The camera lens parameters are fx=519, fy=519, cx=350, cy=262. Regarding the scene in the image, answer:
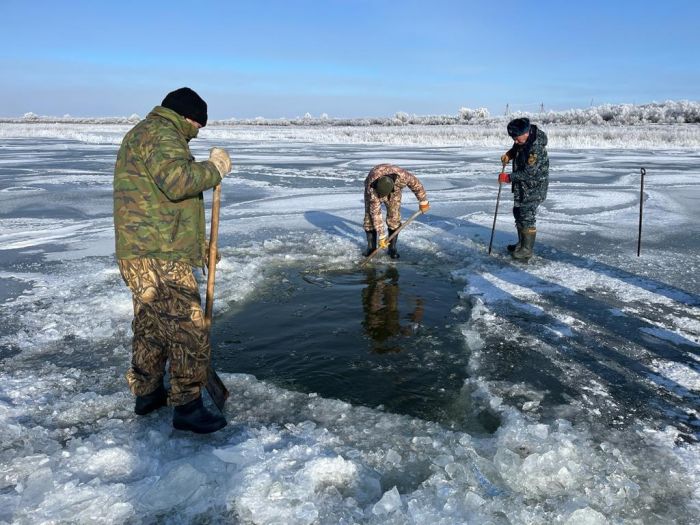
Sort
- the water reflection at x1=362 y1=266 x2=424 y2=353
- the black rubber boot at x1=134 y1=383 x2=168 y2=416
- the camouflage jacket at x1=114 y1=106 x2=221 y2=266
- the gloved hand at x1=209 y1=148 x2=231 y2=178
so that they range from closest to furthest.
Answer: the camouflage jacket at x1=114 y1=106 x2=221 y2=266
the gloved hand at x1=209 y1=148 x2=231 y2=178
the black rubber boot at x1=134 y1=383 x2=168 y2=416
the water reflection at x1=362 y1=266 x2=424 y2=353

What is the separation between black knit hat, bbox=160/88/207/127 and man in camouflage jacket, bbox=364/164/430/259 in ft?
11.7

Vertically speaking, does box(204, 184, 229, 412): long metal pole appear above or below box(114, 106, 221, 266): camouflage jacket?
below

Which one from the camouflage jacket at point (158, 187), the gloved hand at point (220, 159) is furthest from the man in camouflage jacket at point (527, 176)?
the camouflage jacket at point (158, 187)

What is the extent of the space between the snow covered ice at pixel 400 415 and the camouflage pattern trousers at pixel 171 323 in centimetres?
37

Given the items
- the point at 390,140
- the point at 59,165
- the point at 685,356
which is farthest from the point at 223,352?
the point at 390,140

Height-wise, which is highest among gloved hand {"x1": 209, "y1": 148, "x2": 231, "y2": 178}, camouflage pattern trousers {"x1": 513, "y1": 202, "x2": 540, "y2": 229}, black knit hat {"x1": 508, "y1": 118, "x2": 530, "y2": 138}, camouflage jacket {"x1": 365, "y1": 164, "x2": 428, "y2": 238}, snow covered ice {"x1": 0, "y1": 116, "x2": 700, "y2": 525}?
black knit hat {"x1": 508, "y1": 118, "x2": 530, "y2": 138}

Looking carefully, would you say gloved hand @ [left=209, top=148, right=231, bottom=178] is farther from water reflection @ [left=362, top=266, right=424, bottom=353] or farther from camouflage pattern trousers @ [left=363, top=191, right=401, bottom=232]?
camouflage pattern trousers @ [left=363, top=191, right=401, bottom=232]

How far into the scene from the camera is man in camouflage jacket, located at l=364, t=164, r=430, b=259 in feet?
20.9

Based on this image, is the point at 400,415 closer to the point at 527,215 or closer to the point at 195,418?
the point at 195,418

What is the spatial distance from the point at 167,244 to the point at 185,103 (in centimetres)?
79

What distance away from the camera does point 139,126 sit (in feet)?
9.08

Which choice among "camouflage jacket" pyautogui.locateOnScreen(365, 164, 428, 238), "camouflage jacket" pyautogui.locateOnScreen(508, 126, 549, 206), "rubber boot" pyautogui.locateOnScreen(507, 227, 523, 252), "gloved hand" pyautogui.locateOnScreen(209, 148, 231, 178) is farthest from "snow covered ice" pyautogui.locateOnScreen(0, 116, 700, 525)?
"gloved hand" pyautogui.locateOnScreen(209, 148, 231, 178)

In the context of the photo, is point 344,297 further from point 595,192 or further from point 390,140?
point 390,140

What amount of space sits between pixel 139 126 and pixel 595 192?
11.9 meters
